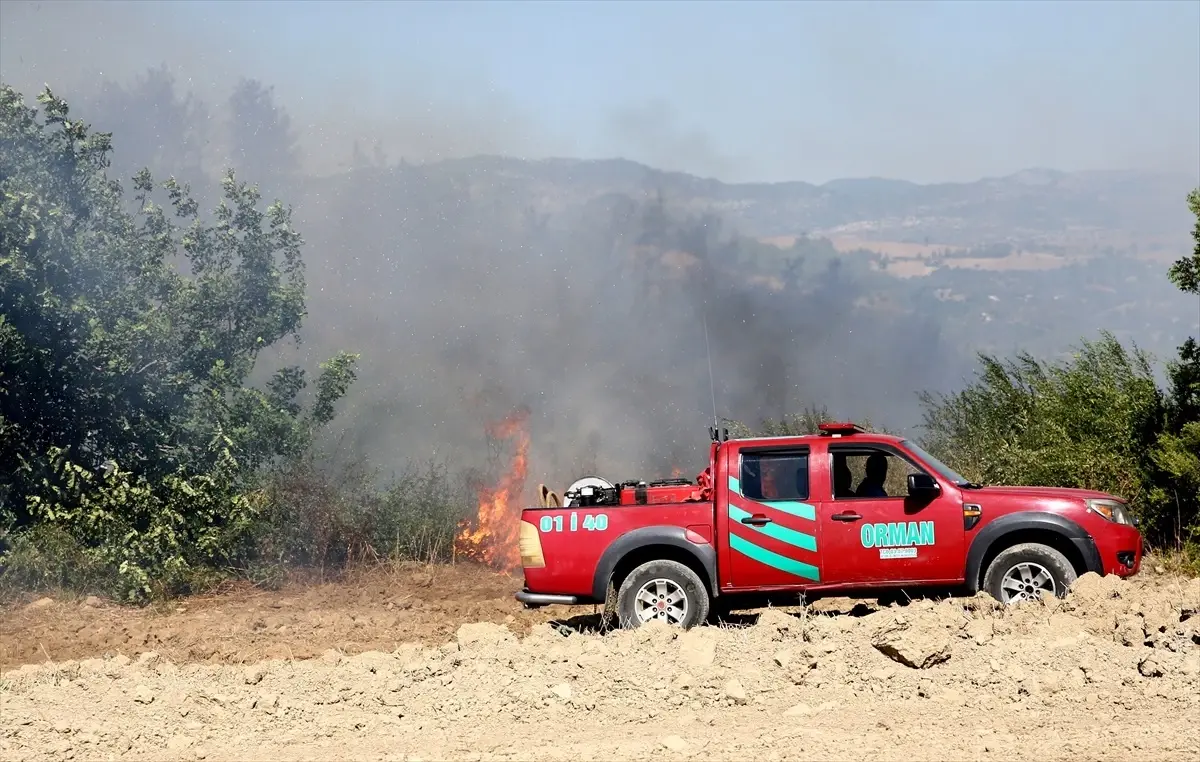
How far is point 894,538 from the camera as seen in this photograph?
1097cm

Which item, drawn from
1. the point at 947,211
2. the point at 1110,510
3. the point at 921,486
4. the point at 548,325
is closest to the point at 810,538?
the point at 921,486

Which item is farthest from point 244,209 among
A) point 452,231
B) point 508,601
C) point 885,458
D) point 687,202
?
point 687,202

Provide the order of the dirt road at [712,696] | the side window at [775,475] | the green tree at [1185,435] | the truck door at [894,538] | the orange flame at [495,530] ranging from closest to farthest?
1. the dirt road at [712,696]
2. the truck door at [894,538]
3. the side window at [775,475]
4. the green tree at [1185,435]
5. the orange flame at [495,530]

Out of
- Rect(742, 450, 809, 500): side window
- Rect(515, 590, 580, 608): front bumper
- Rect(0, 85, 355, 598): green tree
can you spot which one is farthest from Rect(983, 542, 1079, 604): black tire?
Rect(0, 85, 355, 598): green tree

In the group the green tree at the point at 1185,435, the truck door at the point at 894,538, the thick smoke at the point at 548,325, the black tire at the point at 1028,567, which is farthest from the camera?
the thick smoke at the point at 548,325

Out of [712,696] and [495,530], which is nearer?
[712,696]

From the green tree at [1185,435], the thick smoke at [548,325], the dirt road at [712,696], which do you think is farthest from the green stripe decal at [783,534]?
the thick smoke at [548,325]

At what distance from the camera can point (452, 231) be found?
1917 inches

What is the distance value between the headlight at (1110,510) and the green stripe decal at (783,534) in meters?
2.39

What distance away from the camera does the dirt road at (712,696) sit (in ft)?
24.8

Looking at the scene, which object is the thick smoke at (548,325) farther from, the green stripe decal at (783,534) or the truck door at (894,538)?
the truck door at (894,538)

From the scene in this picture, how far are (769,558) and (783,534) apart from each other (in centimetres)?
25

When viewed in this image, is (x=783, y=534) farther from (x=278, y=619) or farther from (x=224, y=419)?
(x=224, y=419)

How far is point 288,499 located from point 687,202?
173 feet
